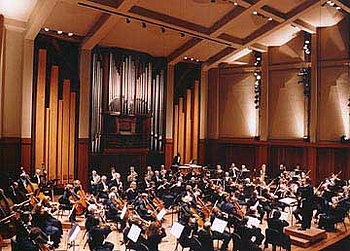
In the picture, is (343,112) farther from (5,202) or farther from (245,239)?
(5,202)

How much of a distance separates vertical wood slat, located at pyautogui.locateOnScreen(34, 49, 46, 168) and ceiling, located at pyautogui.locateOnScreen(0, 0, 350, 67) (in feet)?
3.74

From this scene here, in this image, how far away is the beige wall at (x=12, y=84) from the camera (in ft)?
36.2

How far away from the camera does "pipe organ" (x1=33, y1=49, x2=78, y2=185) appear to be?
1170 cm

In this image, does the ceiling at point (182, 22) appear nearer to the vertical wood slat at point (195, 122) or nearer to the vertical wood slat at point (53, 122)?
the vertical wood slat at point (195, 122)

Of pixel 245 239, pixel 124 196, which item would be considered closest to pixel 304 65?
pixel 124 196

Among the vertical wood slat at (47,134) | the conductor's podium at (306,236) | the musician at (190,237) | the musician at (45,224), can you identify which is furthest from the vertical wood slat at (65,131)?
the conductor's podium at (306,236)

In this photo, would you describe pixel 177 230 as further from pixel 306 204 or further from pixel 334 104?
pixel 334 104

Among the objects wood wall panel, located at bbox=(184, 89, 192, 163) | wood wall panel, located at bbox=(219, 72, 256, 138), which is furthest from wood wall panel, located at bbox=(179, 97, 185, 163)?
wood wall panel, located at bbox=(219, 72, 256, 138)

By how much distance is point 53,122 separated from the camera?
12.0m

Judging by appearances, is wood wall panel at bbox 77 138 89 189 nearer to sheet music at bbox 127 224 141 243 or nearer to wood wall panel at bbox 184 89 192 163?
wood wall panel at bbox 184 89 192 163

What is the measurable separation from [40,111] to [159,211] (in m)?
5.51

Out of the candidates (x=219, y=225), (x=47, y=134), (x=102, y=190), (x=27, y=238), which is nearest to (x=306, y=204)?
(x=219, y=225)

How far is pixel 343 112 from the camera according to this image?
14.4 metres

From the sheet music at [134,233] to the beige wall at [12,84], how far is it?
6776 millimetres
